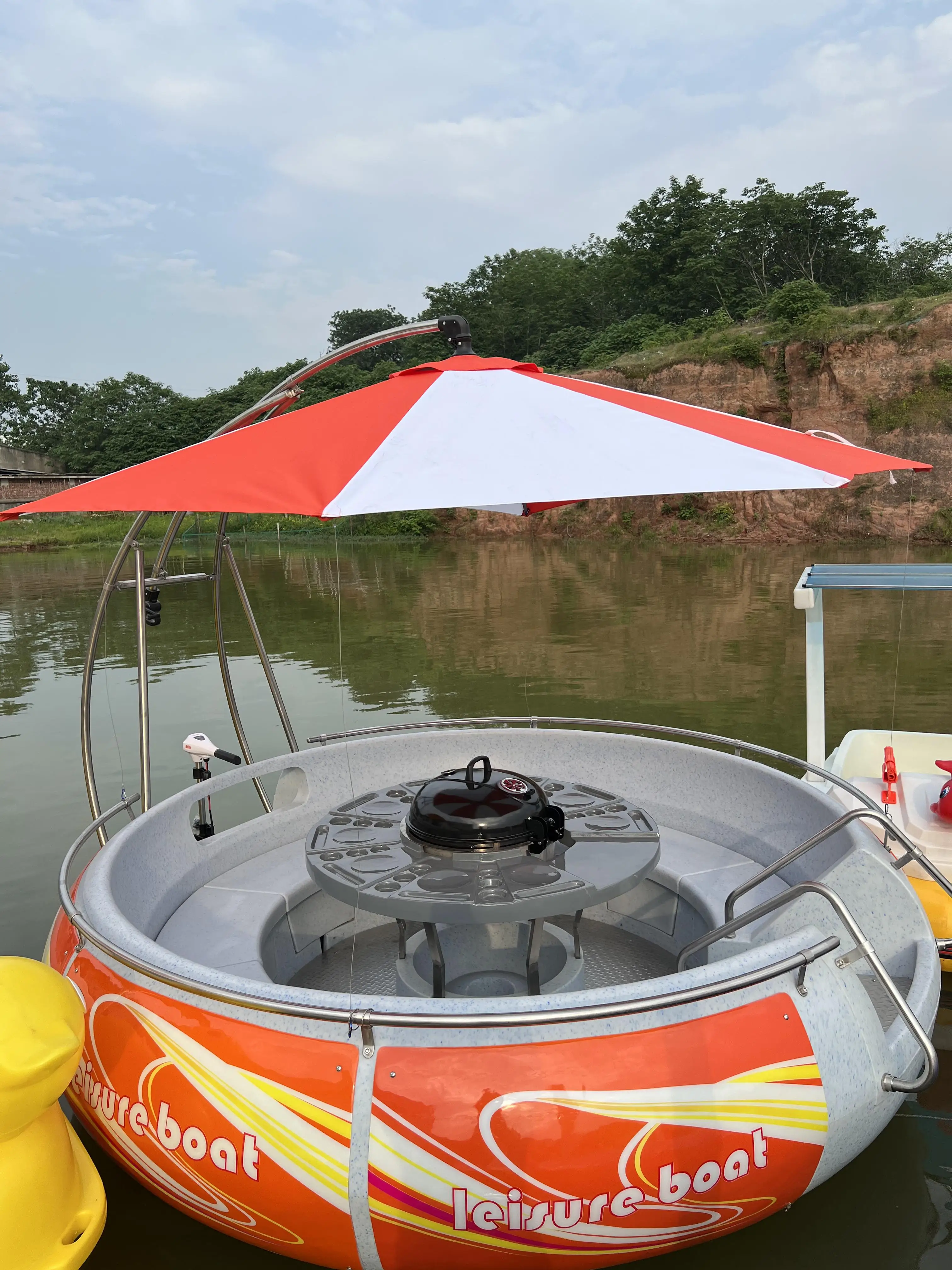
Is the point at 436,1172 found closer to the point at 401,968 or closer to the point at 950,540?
the point at 401,968

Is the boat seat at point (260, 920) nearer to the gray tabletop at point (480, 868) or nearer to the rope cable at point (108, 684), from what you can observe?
the gray tabletop at point (480, 868)

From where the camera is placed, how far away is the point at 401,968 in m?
4.27

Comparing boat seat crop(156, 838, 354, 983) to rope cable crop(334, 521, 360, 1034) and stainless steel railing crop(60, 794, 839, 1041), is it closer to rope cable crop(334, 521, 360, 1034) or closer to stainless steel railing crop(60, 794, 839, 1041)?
rope cable crop(334, 521, 360, 1034)

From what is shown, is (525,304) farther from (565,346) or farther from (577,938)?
(577,938)

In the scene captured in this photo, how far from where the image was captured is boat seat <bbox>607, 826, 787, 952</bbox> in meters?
4.33

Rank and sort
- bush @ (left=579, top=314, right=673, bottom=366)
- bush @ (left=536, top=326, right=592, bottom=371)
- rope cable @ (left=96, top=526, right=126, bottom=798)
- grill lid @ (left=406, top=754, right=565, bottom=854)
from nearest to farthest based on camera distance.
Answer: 1. grill lid @ (left=406, top=754, right=565, bottom=854)
2. rope cable @ (left=96, top=526, right=126, bottom=798)
3. bush @ (left=579, top=314, right=673, bottom=366)
4. bush @ (left=536, top=326, right=592, bottom=371)

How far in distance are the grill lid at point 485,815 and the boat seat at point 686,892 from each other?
0.74 meters

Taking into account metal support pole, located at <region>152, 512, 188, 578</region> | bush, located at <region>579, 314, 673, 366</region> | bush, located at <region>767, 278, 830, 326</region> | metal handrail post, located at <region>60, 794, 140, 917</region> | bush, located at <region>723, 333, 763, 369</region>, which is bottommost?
metal handrail post, located at <region>60, 794, 140, 917</region>

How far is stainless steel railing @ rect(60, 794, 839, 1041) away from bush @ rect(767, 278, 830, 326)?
3645 centimetres

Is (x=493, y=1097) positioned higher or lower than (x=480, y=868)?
lower

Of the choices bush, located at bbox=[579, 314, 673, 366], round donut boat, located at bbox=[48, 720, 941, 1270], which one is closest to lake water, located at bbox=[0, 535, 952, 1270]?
round donut boat, located at bbox=[48, 720, 941, 1270]

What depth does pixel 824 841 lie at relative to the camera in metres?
4.14

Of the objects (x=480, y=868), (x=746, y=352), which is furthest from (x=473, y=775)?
(x=746, y=352)

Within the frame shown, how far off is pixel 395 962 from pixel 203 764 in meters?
1.73
